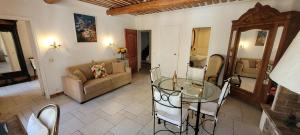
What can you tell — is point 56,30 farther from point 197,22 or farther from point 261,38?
point 261,38

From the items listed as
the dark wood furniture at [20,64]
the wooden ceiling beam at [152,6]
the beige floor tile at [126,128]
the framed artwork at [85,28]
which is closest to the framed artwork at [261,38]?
the wooden ceiling beam at [152,6]

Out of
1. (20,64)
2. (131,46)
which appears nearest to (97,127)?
(131,46)

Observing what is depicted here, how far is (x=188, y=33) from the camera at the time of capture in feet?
14.8

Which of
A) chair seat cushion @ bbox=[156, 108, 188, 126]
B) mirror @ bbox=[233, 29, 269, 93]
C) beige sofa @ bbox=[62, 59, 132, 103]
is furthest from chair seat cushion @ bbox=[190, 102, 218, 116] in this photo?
beige sofa @ bbox=[62, 59, 132, 103]

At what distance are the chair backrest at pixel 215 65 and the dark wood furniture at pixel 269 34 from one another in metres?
0.32

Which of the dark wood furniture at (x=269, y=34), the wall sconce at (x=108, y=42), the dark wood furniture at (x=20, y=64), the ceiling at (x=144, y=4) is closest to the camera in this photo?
the dark wood furniture at (x=269, y=34)

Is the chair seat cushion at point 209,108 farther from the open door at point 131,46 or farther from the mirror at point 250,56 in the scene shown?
the open door at point 131,46

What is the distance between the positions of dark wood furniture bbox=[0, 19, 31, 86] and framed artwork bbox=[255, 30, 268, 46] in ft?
23.3

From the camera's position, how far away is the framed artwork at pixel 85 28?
3736 millimetres

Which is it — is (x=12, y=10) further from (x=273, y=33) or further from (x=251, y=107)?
(x=251, y=107)

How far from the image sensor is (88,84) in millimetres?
3236

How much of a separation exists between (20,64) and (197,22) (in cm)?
640

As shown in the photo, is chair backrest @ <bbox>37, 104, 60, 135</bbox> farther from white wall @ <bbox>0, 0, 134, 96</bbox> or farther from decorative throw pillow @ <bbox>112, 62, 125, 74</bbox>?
decorative throw pillow @ <bbox>112, 62, 125, 74</bbox>

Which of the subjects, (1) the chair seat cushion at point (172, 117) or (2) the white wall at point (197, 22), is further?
(2) the white wall at point (197, 22)
